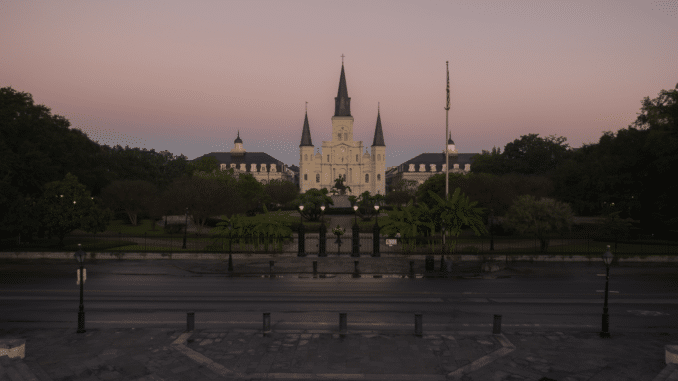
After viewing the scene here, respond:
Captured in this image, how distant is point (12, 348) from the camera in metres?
10.5

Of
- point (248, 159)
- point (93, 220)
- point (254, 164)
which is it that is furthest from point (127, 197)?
point (248, 159)

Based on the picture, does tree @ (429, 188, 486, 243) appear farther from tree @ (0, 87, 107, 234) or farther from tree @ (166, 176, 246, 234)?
tree @ (0, 87, 107, 234)

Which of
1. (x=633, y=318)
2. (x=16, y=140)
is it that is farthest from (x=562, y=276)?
(x=16, y=140)

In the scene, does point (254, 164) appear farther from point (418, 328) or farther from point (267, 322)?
point (418, 328)

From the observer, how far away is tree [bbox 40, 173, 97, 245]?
31641 mm

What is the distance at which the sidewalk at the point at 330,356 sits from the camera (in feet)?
32.8

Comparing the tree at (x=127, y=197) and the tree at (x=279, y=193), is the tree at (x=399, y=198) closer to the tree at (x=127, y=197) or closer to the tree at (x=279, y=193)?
the tree at (x=279, y=193)

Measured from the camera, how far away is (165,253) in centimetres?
2920

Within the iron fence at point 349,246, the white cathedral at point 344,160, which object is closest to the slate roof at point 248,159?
the white cathedral at point 344,160

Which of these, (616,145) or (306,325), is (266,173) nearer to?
(616,145)

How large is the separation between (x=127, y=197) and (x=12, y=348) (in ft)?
165

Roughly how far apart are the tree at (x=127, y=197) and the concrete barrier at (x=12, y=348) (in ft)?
155

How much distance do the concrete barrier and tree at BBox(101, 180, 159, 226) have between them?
155ft

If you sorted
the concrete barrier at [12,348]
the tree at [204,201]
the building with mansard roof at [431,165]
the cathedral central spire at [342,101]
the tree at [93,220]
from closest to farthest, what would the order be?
the concrete barrier at [12,348], the tree at [93,220], the tree at [204,201], the cathedral central spire at [342,101], the building with mansard roof at [431,165]
